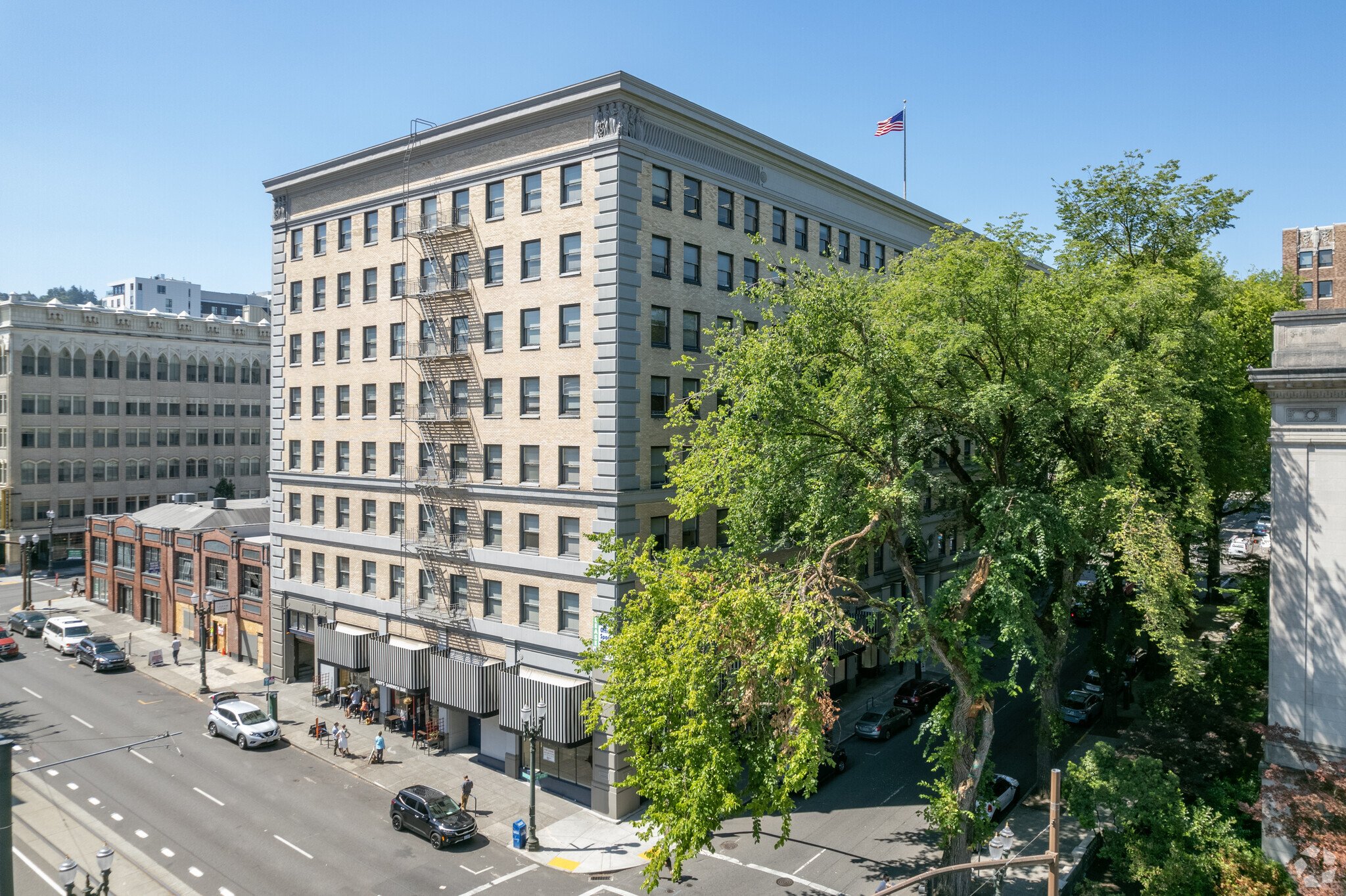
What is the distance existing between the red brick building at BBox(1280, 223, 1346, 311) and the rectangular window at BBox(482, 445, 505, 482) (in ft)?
239

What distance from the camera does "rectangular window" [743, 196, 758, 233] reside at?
35.9m

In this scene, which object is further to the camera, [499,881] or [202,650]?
[202,650]

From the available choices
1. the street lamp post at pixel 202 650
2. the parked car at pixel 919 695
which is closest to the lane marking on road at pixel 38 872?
the street lamp post at pixel 202 650

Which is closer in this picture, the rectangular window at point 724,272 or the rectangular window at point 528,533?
the rectangular window at point 528,533

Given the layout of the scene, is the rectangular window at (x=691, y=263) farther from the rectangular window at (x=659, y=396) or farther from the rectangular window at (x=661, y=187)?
the rectangular window at (x=659, y=396)

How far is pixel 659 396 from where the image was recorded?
32.0 m

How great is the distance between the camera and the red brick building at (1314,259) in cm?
7288

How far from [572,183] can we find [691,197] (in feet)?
16.2

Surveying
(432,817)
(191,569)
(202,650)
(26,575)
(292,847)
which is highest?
(191,569)

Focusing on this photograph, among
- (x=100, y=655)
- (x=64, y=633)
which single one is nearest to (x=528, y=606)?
(x=100, y=655)

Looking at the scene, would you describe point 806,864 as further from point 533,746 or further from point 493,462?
point 493,462

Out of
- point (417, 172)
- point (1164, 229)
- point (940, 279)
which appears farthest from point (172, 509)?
point (1164, 229)

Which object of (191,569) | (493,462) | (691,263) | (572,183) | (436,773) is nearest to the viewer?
(572,183)

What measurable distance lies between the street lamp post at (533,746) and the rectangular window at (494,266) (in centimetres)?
1667
